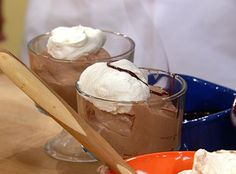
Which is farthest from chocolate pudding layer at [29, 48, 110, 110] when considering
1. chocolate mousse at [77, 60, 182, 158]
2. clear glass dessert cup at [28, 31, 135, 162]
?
chocolate mousse at [77, 60, 182, 158]

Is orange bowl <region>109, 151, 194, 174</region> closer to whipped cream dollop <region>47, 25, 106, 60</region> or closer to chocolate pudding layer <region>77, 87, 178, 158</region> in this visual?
chocolate pudding layer <region>77, 87, 178, 158</region>

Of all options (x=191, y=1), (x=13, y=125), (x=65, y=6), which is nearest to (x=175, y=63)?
(x=191, y=1)

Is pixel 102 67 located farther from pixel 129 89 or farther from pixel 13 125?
pixel 13 125

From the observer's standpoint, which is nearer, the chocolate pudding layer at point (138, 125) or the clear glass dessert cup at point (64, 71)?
the chocolate pudding layer at point (138, 125)

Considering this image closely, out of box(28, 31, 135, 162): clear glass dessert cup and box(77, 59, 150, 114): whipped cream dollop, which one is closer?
box(77, 59, 150, 114): whipped cream dollop

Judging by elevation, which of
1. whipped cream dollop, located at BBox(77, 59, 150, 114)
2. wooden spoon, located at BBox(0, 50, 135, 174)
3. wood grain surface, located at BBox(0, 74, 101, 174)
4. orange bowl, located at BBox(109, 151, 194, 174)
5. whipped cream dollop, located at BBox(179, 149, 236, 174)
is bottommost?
wood grain surface, located at BBox(0, 74, 101, 174)

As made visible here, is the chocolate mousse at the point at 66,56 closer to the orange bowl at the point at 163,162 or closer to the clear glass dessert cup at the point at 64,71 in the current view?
the clear glass dessert cup at the point at 64,71

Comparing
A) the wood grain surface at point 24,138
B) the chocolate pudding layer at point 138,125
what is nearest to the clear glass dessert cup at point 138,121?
the chocolate pudding layer at point 138,125
